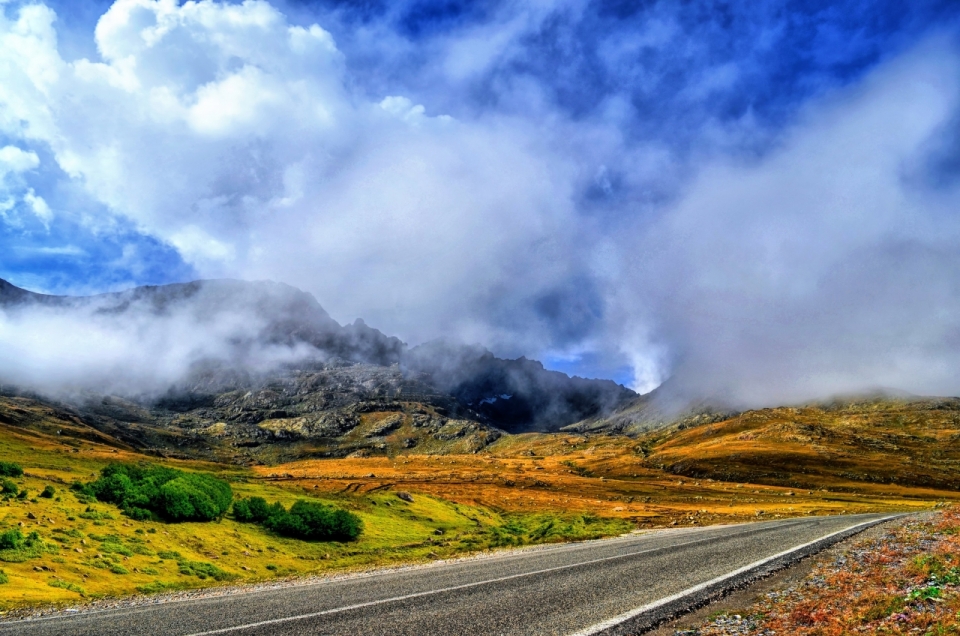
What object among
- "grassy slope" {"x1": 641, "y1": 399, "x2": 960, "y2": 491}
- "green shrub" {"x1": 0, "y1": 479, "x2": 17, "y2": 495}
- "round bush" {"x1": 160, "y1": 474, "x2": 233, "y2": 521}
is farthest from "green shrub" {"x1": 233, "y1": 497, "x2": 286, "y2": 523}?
"grassy slope" {"x1": 641, "y1": 399, "x2": 960, "y2": 491}

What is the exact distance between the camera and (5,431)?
16250 cm

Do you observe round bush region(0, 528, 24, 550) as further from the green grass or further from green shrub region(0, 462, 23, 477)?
green shrub region(0, 462, 23, 477)

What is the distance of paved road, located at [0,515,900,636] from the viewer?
→ 36.5 ft

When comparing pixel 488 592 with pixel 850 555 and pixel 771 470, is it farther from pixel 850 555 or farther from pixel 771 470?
pixel 771 470

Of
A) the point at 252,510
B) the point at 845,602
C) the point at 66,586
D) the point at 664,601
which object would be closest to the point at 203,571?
the point at 66,586

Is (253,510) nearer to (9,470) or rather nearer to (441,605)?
(9,470)

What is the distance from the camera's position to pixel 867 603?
11.0 metres

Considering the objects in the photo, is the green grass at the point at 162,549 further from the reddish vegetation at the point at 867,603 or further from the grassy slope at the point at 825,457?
the grassy slope at the point at 825,457

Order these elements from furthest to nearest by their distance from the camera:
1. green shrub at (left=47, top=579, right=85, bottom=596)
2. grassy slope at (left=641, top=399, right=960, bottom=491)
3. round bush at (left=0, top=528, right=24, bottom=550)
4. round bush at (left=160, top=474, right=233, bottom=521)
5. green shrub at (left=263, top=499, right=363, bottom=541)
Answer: grassy slope at (left=641, top=399, right=960, bottom=491), green shrub at (left=263, top=499, right=363, bottom=541), round bush at (left=160, top=474, right=233, bottom=521), round bush at (left=0, top=528, right=24, bottom=550), green shrub at (left=47, top=579, right=85, bottom=596)

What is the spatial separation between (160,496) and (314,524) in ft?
33.6

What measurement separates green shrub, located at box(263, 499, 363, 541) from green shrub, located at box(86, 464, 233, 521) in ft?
13.7

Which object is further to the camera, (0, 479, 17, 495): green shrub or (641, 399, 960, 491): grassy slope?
(641, 399, 960, 491): grassy slope

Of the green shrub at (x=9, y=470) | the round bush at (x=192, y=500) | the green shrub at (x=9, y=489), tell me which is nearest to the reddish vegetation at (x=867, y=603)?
the round bush at (x=192, y=500)

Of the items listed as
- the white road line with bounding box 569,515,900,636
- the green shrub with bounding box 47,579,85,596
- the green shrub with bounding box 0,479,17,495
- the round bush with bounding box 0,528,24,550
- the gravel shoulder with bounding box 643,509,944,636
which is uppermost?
the gravel shoulder with bounding box 643,509,944,636
